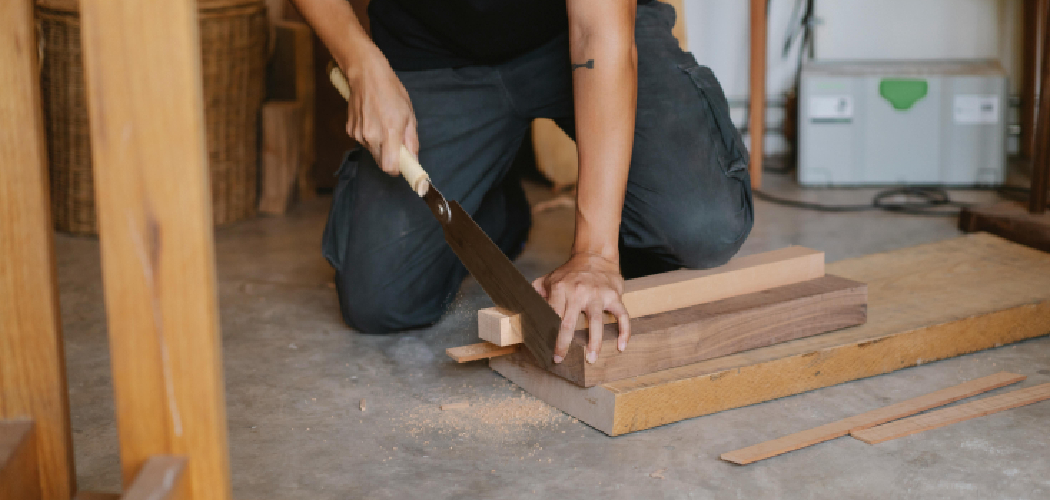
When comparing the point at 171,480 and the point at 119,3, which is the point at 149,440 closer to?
the point at 171,480

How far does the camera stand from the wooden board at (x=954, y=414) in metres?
1.17

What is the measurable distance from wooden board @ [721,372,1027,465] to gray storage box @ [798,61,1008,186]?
145cm

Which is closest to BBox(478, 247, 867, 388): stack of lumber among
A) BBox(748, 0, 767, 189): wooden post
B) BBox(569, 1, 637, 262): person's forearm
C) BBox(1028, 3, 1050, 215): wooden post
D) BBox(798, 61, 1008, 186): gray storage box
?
BBox(569, 1, 637, 262): person's forearm

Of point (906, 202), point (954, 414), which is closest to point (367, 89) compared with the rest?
point (954, 414)

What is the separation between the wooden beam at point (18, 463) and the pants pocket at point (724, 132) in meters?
1.09

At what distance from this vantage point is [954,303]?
4.91 ft

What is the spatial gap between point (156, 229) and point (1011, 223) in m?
1.85

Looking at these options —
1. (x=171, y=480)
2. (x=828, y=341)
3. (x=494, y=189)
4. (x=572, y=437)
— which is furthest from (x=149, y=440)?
(x=494, y=189)

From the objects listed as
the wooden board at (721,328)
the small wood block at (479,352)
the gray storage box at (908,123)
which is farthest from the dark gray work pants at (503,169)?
the gray storage box at (908,123)

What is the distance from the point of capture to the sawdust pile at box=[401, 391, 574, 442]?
3.93ft

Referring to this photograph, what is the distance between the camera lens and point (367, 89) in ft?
4.61

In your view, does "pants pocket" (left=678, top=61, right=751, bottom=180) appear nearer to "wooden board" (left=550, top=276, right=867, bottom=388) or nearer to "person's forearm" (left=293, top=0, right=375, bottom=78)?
"wooden board" (left=550, top=276, right=867, bottom=388)

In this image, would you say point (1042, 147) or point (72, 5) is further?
point (72, 5)

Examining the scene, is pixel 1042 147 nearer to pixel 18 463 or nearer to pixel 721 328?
pixel 721 328
